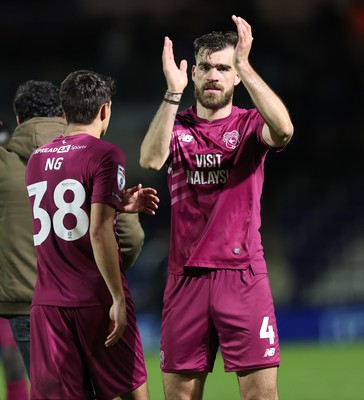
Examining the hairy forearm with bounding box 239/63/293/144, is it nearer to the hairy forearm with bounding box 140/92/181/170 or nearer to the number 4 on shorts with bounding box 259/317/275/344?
the hairy forearm with bounding box 140/92/181/170

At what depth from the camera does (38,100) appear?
5.50 m

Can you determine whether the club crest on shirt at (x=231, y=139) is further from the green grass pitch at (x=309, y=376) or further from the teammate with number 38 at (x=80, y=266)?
the green grass pitch at (x=309, y=376)

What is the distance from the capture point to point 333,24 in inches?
654

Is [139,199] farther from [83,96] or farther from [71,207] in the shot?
[83,96]

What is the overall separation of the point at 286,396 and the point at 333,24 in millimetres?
9793

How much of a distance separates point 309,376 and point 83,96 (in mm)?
5963

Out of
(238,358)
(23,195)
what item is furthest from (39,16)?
(238,358)

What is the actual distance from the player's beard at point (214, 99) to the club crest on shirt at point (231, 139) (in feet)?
0.57

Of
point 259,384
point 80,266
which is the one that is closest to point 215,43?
point 80,266

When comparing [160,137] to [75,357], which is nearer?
[75,357]

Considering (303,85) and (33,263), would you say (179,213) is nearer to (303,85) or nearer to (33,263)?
(33,263)

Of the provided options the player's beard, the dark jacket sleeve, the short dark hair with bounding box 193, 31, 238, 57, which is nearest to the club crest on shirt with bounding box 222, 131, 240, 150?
the player's beard

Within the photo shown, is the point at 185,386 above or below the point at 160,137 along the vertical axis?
below

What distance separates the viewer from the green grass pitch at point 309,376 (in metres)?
8.41
